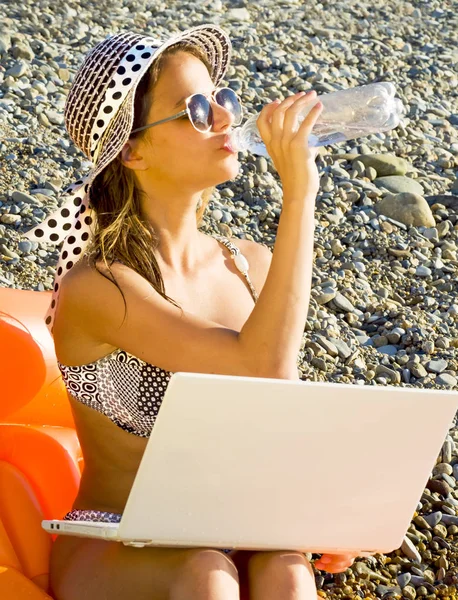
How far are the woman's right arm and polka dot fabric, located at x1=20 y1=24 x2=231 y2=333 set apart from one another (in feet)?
0.81

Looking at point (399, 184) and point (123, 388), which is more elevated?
point (123, 388)

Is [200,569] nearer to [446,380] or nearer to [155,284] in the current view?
[155,284]

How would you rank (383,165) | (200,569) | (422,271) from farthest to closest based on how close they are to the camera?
1. (383,165)
2. (422,271)
3. (200,569)

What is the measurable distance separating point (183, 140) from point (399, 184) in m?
3.56

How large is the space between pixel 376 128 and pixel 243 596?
1.29 meters

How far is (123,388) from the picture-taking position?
2402 mm

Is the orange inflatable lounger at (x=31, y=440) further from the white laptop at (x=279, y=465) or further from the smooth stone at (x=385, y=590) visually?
the smooth stone at (x=385, y=590)

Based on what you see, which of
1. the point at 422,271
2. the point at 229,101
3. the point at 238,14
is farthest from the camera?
the point at 238,14

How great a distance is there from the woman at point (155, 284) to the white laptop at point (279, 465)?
0.11 metres

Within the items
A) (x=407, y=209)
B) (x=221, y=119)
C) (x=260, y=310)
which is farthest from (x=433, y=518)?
(x=407, y=209)

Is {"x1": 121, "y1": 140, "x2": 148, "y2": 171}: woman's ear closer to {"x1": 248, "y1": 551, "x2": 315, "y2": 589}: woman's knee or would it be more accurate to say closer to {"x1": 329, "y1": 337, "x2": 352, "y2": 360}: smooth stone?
{"x1": 248, "y1": 551, "x2": 315, "y2": 589}: woman's knee

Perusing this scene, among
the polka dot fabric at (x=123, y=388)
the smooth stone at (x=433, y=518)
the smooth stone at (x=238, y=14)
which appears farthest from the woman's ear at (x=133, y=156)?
the smooth stone at (x=238, y=14)

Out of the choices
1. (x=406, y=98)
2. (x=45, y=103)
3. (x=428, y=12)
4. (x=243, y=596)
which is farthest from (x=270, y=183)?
(x=428, y=12)

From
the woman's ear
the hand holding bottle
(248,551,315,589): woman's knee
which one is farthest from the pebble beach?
the woman's ear
